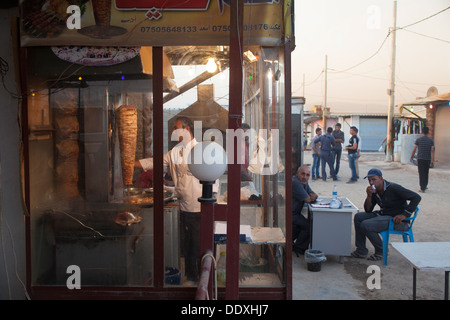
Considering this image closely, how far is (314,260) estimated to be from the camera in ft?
18.2

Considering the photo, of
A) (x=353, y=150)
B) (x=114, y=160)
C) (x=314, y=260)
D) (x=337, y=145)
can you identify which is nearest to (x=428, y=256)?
(x=314, y=260)

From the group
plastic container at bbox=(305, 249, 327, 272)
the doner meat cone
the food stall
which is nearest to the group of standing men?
plastic container at bbox=(305, 249, 327, 272)

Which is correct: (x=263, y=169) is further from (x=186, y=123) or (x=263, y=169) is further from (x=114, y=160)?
(x=114, y=160)

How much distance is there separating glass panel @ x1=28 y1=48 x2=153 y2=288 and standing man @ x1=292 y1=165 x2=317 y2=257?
2599mm

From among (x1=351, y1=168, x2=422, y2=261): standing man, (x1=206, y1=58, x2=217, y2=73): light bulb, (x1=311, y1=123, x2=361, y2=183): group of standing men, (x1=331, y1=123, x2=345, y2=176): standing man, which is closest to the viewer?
(x1=206, y1=58, x2=217, y2=73): light bulb

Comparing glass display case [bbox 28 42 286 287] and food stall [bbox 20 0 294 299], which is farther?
glass display case [bbox 28 42 286 287]

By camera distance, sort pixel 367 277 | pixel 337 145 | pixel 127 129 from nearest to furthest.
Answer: pixel 127 129
pixel 367 277
pixel 337 145

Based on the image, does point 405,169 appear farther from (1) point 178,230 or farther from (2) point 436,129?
(1) point 178,230

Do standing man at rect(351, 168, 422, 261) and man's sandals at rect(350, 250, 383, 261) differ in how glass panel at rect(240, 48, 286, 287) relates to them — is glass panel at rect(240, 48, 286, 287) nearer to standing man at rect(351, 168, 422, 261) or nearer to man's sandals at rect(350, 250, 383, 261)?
standing man at rect(351, 168, 422, 261)

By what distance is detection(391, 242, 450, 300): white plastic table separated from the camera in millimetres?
3695

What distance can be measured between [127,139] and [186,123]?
67 cm

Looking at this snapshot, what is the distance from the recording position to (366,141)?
3847cm

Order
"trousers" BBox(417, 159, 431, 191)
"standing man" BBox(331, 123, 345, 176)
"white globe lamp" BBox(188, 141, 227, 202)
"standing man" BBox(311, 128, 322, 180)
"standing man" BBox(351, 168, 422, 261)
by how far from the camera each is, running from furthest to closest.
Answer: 1. "standing man" BBox(311, 128, 322, 180)
2. "standing man" BBox(331, 123, 345, 176)
3. "trousers" BBox(417, 159, 431, 191)
4. "standing man" BBox(351, 168, 422, 261)
5. "white globe lamp" BBox(188, 141, 227, 202)
